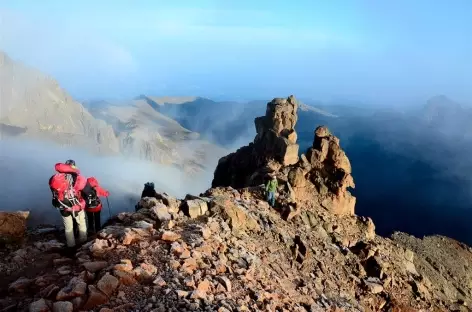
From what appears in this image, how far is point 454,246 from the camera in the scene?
198 feet

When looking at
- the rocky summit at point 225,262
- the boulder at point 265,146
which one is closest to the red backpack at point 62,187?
the rocky summit at point 225,262

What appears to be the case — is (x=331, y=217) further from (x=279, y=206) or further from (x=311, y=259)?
(x=311, y=259)

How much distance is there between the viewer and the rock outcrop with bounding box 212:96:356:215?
35.9 metres

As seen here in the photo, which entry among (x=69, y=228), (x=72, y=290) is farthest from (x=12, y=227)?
(x=72, y=290)

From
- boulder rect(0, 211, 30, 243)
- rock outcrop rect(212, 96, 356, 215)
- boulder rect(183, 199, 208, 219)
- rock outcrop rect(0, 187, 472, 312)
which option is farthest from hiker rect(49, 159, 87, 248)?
rock outcrop rect(212, 96, 356, 215)

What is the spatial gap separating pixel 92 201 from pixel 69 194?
202 centimetres

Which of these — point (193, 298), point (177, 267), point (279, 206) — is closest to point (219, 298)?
point (193, 298)

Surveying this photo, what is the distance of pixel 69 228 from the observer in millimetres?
13922

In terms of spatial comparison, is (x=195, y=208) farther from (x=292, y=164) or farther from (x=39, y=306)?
(x=292, y=164)

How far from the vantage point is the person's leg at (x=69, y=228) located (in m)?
13.7

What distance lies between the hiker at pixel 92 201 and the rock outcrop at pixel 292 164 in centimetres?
1469

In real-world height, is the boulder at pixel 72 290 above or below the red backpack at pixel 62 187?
below

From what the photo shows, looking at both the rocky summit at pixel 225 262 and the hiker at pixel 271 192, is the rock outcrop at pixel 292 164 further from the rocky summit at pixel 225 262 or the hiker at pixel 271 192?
the hiker at pixel 271 192

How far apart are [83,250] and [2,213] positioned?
4802 mm
